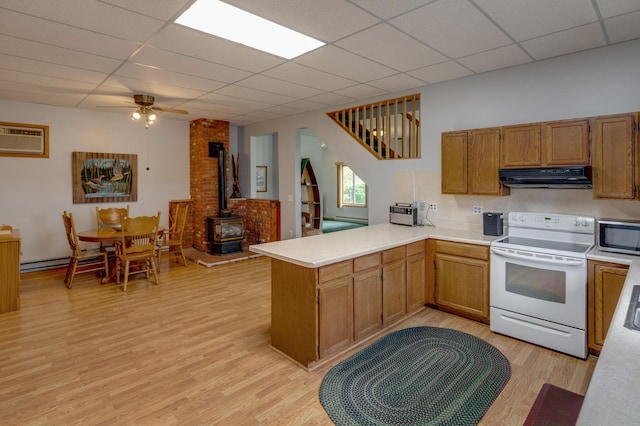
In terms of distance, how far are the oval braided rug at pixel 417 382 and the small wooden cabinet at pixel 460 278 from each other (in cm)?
39

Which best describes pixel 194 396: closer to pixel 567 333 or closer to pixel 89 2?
pixel 89 2

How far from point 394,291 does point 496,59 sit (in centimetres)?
246

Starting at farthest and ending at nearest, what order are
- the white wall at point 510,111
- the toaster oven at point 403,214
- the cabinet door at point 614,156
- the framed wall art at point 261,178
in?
the framed wall art at point 261,178
the toaster oven at point 403,214
the white wall at point 510,111
the cabinet door at point 614,156

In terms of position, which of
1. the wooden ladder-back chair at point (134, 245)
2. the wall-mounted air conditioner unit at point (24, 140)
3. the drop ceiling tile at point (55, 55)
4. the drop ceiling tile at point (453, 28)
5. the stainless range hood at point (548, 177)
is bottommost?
the wooden ladder-back chair at point (134, 245)

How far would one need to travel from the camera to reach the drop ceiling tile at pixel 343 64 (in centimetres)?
327

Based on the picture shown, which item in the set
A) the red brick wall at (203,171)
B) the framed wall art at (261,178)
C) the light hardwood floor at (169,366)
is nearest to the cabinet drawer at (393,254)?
the light hardwood floor at (169,366)

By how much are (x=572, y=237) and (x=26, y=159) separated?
282 inches

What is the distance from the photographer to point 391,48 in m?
3.14

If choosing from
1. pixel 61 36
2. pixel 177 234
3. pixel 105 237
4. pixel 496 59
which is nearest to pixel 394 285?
pixel 496 59

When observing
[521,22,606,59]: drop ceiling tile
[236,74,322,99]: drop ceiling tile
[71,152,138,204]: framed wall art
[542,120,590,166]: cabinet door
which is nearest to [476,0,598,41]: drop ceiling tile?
[521,22,606,59]: drop ceiling tile

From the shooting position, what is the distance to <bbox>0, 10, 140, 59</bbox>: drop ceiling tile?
258 cm

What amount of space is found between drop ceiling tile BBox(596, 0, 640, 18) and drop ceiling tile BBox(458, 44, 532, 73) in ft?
2.22

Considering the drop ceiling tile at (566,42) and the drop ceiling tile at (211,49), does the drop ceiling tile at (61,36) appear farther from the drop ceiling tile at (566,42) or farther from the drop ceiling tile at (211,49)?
the drop ceiling tile at (566,42)

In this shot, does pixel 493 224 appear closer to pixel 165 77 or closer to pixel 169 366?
pixel 169 366
